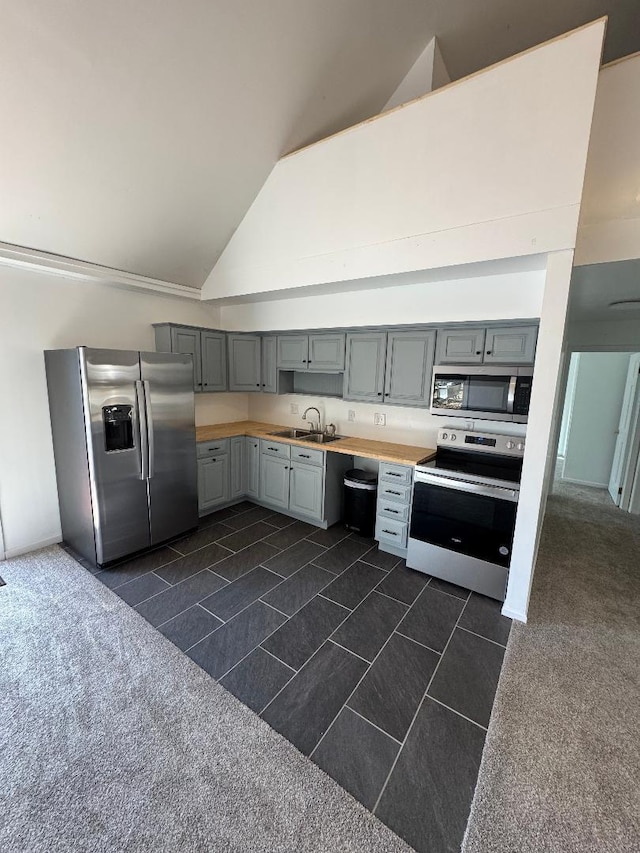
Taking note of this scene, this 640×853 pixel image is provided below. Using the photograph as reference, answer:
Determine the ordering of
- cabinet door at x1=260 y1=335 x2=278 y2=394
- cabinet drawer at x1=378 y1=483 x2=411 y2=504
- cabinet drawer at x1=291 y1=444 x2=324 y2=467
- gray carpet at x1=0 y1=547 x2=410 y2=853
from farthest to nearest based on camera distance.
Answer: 1. cabinet door at x1=260 y1=335 x2=278 y2=394
2. cabinet drawer at x1=291 y1=444 x2=324 y2=467
3. cabinet drawer at x1=378 y1=483 x2=411 y2=504
4. gray carpet at x1=0 y1=547 x2=410 y2=853

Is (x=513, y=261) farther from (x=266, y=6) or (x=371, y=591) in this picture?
(x=371, y=591)

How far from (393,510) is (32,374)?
3.41 m

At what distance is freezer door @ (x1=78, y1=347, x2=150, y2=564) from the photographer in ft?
9.13

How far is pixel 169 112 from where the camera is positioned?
2365mm

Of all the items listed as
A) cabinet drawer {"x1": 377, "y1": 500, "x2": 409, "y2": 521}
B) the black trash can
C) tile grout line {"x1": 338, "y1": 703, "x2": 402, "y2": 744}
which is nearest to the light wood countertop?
the black trash can

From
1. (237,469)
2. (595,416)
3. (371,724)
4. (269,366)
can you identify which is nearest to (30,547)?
(237,469)

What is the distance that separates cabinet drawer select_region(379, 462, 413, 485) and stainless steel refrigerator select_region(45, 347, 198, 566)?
1.88 metres

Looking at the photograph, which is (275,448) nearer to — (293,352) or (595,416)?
(293,352)

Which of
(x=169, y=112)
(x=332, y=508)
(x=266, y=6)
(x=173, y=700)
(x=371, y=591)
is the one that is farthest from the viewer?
(x=332, y=508)

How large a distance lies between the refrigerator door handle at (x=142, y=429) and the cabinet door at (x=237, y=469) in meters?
1.08

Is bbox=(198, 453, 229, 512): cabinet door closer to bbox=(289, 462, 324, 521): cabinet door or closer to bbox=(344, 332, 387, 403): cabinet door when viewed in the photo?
bbox=(289, 462, 324, 521): cabinet door

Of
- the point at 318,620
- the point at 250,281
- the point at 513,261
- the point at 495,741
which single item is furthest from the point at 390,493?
the point at 250,281

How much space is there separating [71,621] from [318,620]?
1.65 m

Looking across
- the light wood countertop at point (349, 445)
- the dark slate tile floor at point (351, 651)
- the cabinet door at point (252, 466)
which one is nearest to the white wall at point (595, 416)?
the light wood countertop at point (349, 445)
